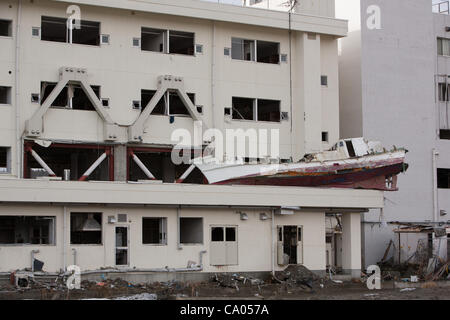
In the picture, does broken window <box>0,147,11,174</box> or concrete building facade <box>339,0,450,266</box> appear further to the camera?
concrete building facade <box>339,0,450,266</box>

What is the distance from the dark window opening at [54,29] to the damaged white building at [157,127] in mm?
73

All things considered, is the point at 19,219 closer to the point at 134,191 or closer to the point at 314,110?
the point at 134,191

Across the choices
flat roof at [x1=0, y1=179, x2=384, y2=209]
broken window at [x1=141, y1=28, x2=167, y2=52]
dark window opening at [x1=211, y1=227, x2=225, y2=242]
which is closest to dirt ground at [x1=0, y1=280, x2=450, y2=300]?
dark window opening at [x1=211, y1=227, x2=225, y2=242]

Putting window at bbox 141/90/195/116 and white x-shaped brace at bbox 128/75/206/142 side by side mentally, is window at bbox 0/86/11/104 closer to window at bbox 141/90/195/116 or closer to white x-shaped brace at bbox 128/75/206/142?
white x-shaped brace at bbox 128/75/206/142

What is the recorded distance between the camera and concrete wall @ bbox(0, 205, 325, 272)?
37.0m

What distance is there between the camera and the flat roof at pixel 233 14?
44031mm

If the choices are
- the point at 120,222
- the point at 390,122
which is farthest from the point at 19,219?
the point at 390,122

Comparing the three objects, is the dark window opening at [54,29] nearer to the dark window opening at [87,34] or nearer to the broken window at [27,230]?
the dark window opening at [87,34]

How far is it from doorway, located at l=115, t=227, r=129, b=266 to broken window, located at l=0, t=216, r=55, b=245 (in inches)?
110

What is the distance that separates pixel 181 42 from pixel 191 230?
10822 mm

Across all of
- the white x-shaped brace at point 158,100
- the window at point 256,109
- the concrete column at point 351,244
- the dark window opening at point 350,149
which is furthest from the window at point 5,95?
the concrete column at point 351,244

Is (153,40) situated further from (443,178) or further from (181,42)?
(443,178)

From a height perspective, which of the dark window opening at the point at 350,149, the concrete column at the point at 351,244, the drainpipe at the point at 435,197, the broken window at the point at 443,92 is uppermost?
the broken window at the point at 443,92

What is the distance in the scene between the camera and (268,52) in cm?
4959
